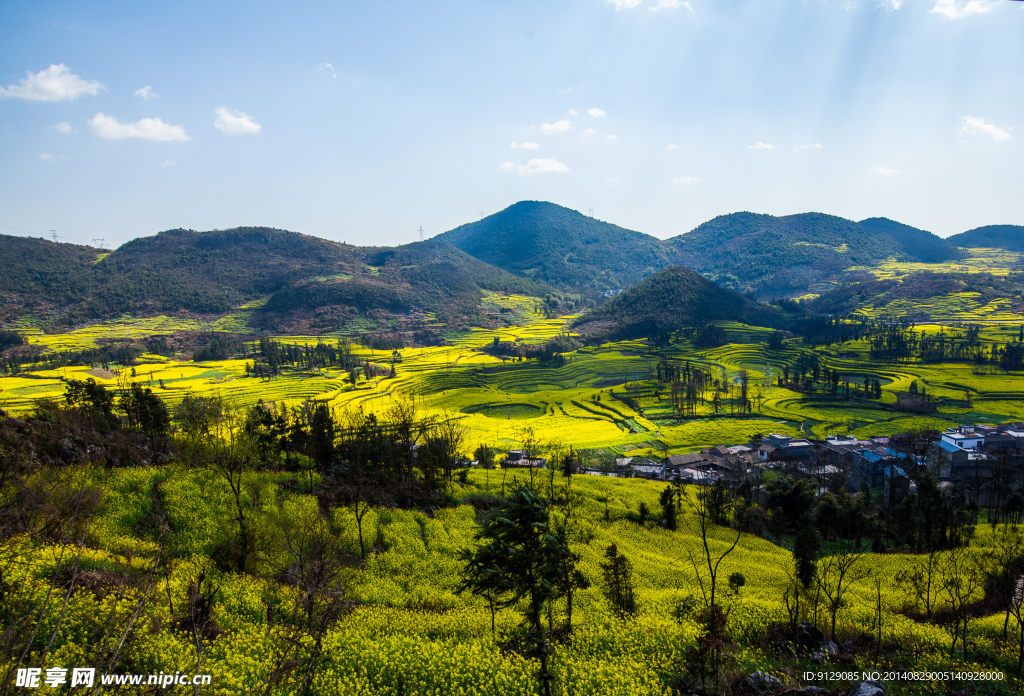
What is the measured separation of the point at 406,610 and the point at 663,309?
15158 cm

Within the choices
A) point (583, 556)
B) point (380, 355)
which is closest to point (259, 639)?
point (583, 556)

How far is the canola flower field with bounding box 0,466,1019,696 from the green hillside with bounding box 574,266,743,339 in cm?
11639

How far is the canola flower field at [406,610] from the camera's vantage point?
13.8m

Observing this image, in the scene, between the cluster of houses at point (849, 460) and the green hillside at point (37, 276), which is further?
the green hillside at point (37, 276)

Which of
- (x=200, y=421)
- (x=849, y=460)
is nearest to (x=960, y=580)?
(x=849, y=460)

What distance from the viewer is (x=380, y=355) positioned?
429 feet

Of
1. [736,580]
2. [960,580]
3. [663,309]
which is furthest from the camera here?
[663,309]

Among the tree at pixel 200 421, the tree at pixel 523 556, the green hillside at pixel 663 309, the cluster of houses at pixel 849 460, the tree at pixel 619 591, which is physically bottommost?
the cluster of houses at pixel 849 460

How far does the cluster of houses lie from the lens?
51.6 meters

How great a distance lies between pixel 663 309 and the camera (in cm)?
15875

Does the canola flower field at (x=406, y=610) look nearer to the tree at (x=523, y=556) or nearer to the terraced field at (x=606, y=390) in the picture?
the tree at (x=523, y=556)

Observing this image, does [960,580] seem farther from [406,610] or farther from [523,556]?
[406,610]

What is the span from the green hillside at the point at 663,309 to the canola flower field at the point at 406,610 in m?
116

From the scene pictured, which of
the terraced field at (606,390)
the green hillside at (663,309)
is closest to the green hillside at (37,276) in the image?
the terraced field at (606,390)
